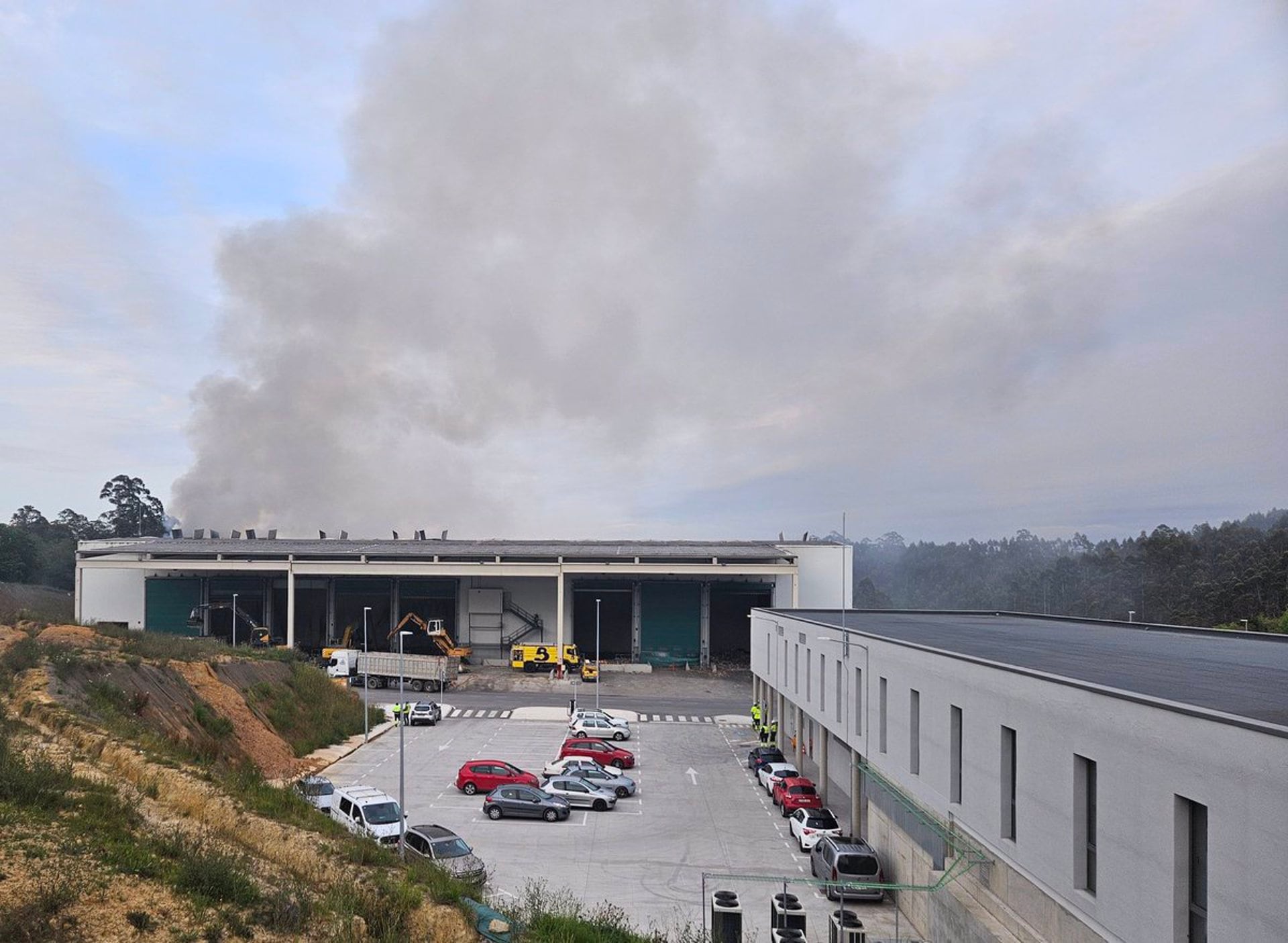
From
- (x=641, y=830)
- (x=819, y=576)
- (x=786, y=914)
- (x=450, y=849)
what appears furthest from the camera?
(x=819, y=576)

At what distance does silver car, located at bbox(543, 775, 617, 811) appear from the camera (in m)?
29.2

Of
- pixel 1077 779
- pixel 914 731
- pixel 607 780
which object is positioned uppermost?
pixel 1077 779

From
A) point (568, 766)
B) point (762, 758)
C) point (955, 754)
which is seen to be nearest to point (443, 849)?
point (568, 766)

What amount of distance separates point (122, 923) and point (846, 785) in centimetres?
2254

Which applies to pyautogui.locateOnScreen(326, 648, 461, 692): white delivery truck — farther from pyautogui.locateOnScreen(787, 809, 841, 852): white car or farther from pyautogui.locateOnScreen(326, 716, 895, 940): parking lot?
pyautogui.locateOnScreen(787, 809, 841, 852): white car

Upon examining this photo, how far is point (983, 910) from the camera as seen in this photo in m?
16.2

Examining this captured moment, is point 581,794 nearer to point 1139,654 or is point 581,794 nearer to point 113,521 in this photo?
point 1139,654

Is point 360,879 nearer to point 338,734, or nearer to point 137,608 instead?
point 338,734

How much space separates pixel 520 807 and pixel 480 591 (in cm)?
4999

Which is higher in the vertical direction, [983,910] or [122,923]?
[122,923]

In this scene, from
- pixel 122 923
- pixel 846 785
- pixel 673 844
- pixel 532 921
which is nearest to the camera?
pixel 122 923

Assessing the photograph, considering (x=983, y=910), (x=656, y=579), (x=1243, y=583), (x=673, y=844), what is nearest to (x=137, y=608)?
(x=656, y=579)

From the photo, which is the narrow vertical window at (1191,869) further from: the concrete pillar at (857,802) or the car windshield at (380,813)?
the car windshield at (380,813)

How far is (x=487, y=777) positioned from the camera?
31.0 metres
